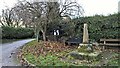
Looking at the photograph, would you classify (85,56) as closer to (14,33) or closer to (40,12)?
(40,12)

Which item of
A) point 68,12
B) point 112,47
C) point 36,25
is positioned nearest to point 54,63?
point 112,47

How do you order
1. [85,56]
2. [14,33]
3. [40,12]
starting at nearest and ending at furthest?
1. [85,56]
2. [40,12]
3. [14,33]

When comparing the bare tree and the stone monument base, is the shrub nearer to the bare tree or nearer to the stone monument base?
the bare tree

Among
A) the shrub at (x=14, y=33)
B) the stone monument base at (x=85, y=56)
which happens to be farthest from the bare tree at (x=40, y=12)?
the shrub at (x=14, y=33)

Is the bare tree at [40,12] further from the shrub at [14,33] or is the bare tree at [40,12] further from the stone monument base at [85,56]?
the shrub at [14,33]

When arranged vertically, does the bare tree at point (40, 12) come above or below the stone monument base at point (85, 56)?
above

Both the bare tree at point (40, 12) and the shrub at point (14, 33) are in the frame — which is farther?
the shrub at point (14, 33)

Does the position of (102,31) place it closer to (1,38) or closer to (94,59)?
(94,59)

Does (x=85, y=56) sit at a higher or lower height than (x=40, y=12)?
lower

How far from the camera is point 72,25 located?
49.5ft

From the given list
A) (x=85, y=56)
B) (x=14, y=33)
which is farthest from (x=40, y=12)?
(x=14, y=33)

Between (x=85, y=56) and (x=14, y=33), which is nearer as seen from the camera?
(x=85, y=56)

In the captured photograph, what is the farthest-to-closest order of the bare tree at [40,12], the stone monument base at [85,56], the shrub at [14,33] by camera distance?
the shrub at [14,33]
the bare tree at [40,12]
the stone monument base at [85,56]

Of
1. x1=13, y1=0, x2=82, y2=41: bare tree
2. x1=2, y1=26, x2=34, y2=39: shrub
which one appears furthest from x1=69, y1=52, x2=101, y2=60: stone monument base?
x1=2, y1=26, x2=34, y2=39: shrub
